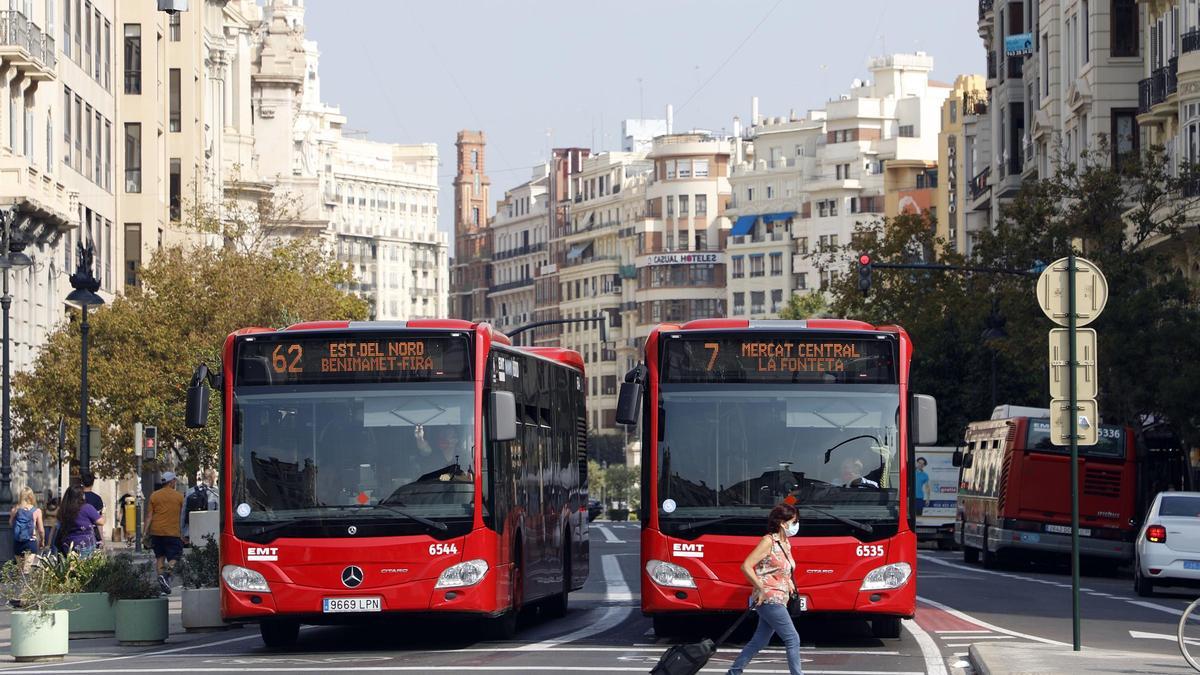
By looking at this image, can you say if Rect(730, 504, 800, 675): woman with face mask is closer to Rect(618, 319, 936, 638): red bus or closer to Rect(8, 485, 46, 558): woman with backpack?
Rect(618, 319, 936, 638): red bus

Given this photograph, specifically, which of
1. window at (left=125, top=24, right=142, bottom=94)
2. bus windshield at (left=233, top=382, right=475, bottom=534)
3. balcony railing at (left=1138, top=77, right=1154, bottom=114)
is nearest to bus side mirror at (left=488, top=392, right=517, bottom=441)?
bus windshield at (left=233, top=382, right=475, bottom=534)

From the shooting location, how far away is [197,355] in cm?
5494

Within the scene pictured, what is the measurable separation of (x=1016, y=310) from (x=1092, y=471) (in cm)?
969

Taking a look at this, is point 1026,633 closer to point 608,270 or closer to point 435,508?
point 435,508

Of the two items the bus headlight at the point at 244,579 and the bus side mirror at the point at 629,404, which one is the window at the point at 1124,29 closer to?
the bus side mirror at the point at 629,404

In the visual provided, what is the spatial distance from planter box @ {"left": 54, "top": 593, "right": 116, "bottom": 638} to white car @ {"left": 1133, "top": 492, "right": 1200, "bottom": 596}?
16179 mm

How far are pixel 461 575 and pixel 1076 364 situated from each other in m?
5.45

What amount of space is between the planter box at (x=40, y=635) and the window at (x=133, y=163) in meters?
50.6

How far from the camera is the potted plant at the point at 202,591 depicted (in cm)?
2639

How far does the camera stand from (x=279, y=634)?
23031mm

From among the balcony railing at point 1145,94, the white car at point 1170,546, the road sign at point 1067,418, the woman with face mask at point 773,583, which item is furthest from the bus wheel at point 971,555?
the woman with face mask at point 773,583

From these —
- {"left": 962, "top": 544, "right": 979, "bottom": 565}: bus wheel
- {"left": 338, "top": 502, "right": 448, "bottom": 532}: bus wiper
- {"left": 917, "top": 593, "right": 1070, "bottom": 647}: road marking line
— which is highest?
{"left": 338, "top": 502, "right": 448, "bottom": 532}: bus wiper

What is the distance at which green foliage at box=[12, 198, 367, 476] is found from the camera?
5512cm

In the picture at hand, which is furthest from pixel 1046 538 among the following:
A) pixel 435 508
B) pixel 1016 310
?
pixel 435 508
